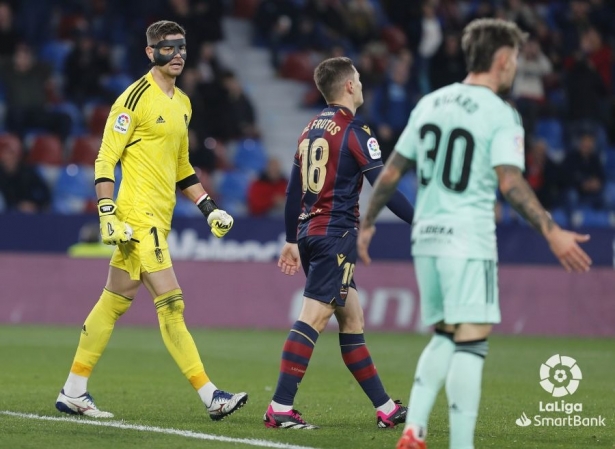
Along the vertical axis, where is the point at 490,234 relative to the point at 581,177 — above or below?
below

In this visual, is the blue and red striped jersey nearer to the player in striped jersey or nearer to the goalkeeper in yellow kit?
the player in striped jersey

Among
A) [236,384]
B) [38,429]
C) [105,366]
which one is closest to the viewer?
[38,429]

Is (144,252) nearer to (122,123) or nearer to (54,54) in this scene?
(122,123)

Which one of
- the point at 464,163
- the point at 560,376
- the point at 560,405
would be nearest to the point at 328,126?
the point at 464,163

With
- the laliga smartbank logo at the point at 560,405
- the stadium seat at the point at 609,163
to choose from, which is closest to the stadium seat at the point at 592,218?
the stadium seat at the point at 609,163

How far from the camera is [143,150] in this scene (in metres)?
8.04

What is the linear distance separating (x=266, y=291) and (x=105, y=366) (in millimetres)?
4787

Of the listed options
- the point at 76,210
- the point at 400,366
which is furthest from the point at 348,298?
the point at 76,210

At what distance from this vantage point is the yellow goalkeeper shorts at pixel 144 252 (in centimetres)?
791

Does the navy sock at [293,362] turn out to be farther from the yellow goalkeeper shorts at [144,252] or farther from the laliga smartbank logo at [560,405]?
the laliga smartbank logo at [560,405]

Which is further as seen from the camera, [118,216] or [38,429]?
[118,216]

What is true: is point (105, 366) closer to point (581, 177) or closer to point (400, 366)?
point (400, 366)

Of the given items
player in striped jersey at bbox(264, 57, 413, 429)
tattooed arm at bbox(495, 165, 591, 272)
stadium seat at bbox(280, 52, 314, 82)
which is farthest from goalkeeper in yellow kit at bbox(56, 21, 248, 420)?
stadium seat at bbox(280, 52, 314, 82)

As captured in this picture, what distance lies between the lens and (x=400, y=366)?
11953 millimetres
